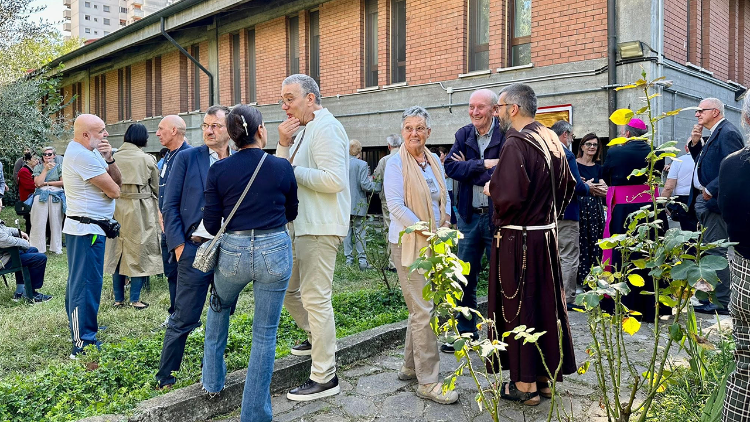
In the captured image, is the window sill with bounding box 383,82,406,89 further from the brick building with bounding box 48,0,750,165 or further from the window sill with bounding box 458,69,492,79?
the window sill with bounding box 458,69,492,79

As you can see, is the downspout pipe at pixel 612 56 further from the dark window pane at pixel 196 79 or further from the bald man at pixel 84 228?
the dark window pane at pixel 196 79

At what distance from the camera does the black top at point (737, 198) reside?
2.59 m

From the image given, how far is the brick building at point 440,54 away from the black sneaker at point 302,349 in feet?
20.0

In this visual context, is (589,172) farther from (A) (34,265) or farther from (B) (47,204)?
(B) (47,204)

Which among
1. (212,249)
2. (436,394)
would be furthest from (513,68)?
(212,249)

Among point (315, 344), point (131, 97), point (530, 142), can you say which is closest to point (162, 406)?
point (315, 344)

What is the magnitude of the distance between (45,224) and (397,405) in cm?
1054

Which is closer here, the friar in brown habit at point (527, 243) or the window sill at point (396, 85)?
the friar in brown habit at point (527, 243)

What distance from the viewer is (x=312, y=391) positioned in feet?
13.8

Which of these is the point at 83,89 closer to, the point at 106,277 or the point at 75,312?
the point at 106,277

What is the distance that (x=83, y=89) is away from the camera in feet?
89.4

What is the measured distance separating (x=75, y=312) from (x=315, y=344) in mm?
2463

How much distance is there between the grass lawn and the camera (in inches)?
158

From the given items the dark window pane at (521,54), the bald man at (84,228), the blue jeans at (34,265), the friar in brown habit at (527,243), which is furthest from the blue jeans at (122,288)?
the dark window pane at (521,54)
